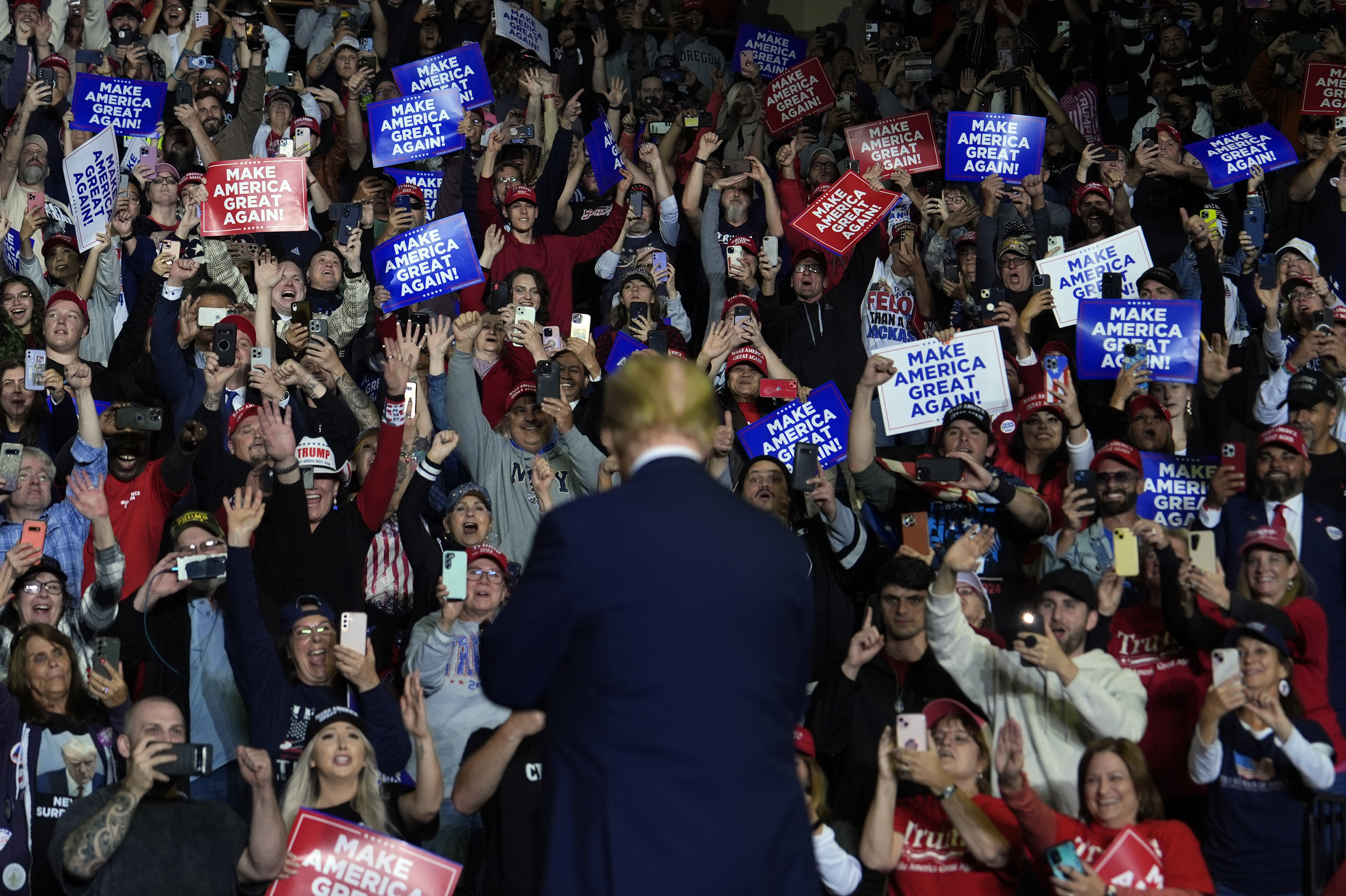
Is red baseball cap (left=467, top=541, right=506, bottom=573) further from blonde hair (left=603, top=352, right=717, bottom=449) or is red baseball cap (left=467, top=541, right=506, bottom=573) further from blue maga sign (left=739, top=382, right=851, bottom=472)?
blonde hair (left=603, top=352, right=717, bottom=449)

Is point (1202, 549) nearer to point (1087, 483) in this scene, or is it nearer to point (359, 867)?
point (1087, 483)

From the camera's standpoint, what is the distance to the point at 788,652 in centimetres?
278

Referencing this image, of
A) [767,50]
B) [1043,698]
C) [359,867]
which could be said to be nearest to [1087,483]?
[1043,698]

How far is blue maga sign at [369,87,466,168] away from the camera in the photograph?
10219mm

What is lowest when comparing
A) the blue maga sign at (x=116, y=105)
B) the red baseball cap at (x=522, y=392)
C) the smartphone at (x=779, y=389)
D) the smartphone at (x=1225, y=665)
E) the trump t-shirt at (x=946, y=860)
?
the trump t-shirt at (x=946, y=860)

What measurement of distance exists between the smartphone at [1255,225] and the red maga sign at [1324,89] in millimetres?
1263

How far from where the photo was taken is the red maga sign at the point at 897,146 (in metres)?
10.4

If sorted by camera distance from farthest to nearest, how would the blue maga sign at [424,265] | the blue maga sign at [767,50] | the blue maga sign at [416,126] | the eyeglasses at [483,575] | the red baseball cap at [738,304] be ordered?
the blue maga sign at [767,50], the blue maga sign at [416,126], the blue maga sign at [424,265], the red baseball cap at [738,304], the eyeglasses at [483,575]

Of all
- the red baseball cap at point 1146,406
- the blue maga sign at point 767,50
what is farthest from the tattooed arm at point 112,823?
the blue maga sign at point 767,50

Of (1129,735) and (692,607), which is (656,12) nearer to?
(1129,735)

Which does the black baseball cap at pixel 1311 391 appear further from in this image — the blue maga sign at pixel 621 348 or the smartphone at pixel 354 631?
the smartphone at pixel 354 631

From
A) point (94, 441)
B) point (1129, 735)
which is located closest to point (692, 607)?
point (1129, 735)

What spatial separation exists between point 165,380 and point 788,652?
213 inches

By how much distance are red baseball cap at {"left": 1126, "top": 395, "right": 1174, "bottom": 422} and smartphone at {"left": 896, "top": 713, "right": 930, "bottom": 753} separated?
9.42ft
